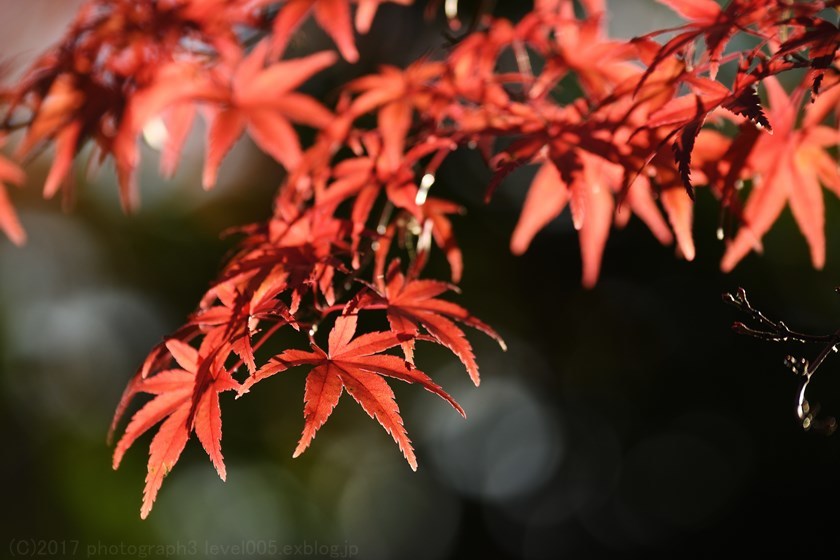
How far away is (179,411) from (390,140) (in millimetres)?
523

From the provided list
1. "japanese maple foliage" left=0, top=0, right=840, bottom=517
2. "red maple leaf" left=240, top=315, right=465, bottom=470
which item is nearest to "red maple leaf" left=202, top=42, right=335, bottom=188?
"japanese maple foliage" left=0, top=0, right=840, bottom=517

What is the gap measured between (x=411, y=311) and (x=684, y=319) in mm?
3997

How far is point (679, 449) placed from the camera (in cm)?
495

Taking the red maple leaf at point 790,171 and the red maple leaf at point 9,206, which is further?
the red maple leaf at point 9,206

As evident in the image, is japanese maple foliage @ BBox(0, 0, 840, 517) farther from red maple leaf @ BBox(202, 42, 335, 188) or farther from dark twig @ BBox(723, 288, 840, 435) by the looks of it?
dark twig @ BBox(723, 288, 840, 435)

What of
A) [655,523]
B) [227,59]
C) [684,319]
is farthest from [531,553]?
[227,59]

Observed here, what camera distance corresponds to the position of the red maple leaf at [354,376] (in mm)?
732

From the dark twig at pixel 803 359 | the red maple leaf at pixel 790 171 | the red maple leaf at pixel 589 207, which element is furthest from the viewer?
the red maple leaf at pixel 589 207

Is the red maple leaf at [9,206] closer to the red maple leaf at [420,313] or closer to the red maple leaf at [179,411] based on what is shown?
the red maple leaf at [179,411]

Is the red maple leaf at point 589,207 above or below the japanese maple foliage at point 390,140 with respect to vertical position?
below

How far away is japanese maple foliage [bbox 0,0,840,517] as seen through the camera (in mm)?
766

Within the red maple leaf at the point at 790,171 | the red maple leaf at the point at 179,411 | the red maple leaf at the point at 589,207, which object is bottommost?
the red maple leaf at the point at 589,207

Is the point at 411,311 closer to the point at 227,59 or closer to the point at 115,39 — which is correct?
the point at 227,59

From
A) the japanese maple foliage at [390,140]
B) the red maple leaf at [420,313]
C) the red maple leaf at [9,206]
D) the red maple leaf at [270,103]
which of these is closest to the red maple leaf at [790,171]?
the japanese maple foliage at [390,140]
